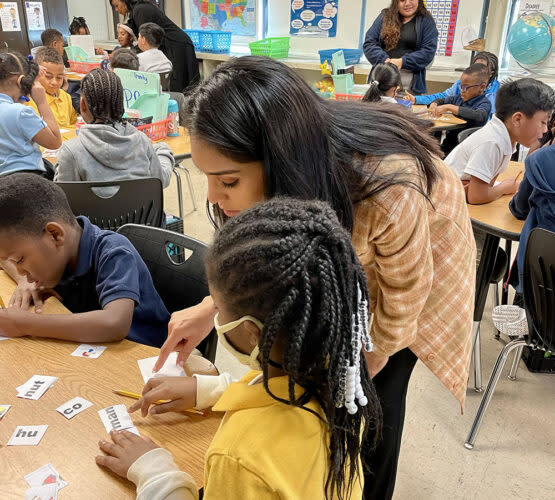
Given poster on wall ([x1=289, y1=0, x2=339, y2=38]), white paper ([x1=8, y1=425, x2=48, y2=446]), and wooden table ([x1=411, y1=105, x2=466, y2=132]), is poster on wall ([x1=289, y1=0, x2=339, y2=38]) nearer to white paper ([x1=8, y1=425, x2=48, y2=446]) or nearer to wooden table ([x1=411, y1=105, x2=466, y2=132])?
→ wooden table ([x1=411, y1=105, x2=466, y2=132])

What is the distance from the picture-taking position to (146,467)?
2.76 feet

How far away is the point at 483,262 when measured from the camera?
2236mm

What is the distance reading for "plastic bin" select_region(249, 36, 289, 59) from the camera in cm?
611

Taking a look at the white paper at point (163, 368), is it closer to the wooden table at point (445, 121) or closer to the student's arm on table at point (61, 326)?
the student's arm on table at point (61, 326)

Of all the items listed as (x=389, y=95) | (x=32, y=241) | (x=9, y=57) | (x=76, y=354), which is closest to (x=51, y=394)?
(x=76, y=354)

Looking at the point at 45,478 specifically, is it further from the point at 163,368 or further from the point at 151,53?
the point at 151,53

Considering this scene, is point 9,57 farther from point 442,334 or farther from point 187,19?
point 187,19

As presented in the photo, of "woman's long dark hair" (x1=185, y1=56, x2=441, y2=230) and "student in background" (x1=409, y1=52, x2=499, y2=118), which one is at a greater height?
"woman's long dark hair" (x1=185, y1=56, x2=441, y2=230)

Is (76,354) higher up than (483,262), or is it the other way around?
(76,354)

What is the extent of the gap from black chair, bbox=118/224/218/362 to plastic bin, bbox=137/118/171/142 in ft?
5.21

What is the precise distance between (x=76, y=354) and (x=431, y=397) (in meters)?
1.56

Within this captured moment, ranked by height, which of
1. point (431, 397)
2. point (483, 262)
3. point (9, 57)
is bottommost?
point (431, 397)

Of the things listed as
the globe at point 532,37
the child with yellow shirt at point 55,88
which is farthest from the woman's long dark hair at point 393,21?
the child with yellow shirt at point 55,88

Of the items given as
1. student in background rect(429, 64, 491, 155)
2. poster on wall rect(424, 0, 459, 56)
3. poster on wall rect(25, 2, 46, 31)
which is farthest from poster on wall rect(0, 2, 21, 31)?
student in background rect(429, 64, 491, 155)
